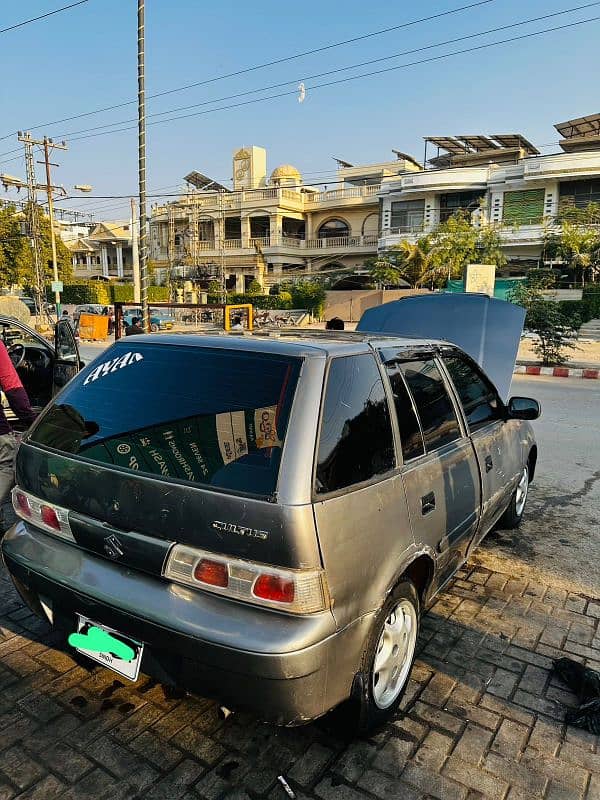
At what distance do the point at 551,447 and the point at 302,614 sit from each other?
20.5 feet

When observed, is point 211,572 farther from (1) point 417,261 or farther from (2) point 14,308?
(1) point 417,261

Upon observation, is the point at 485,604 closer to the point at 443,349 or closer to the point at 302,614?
the point at 443,349

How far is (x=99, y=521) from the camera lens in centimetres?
220

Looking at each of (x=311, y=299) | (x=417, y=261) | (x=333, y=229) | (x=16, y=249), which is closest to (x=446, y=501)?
(x=417, y=261)

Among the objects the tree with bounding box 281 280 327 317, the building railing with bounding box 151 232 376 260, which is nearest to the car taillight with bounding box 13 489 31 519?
the tree with bounding box 281 280 327 317

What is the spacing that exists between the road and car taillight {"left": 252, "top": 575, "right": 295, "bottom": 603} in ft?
8.32

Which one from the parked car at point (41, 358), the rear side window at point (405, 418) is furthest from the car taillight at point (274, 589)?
the parked car at point (41, 358)

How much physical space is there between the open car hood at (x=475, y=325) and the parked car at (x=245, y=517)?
3.55 metres

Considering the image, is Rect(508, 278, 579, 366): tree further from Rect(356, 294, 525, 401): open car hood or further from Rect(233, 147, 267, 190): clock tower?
Rect(233, 147, 267, 190): clock tower

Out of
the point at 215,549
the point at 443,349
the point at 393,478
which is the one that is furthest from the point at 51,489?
the point at 443,349

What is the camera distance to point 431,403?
288cm

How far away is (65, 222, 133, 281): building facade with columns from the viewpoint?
211 ft

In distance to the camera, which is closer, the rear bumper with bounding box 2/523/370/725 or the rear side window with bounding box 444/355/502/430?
the rear bumper with bounding box 2/523/370/725

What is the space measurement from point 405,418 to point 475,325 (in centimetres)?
392
